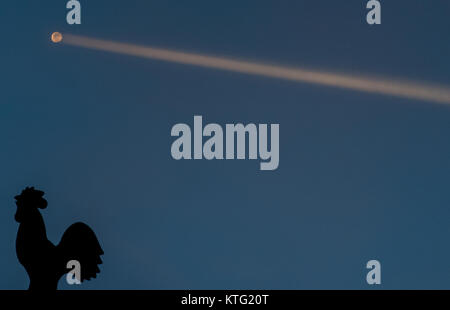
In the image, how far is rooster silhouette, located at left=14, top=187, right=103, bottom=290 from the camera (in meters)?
6.05

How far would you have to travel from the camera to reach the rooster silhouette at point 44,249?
19.9 feet

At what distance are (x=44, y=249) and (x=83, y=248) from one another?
0.49m

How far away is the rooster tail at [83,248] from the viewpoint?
21.3 feet

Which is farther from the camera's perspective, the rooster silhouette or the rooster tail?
the rooster tail

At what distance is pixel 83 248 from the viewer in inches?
261

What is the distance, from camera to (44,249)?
623 centimetres

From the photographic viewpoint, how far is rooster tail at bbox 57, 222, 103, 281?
648 cm

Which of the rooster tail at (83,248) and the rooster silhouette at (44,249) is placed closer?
the rooster silhouette at (44,249)

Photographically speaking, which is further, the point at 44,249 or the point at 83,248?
the point at 83,248
